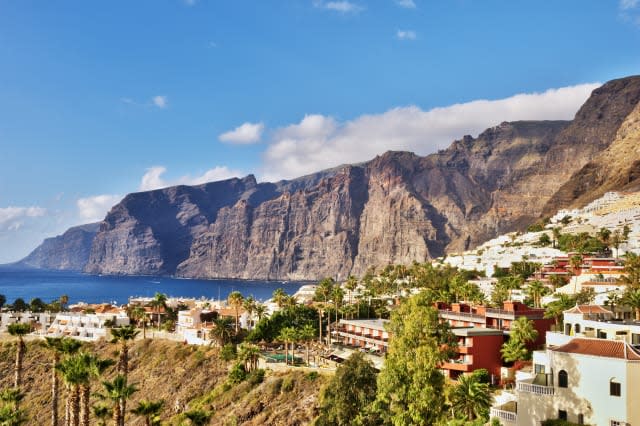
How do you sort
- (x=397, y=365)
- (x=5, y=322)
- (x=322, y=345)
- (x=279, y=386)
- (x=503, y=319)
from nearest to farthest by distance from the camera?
1. (x=397, y=365)
2. (x=503, y=319)
3. (x=279, y=386)
4. (x=322, y=345)
5. (x=5, y=322)

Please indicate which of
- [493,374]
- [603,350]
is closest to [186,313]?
[493,374]

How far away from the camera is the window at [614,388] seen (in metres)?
34.2

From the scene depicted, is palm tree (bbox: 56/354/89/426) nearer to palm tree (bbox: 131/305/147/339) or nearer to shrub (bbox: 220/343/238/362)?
shrub (bbox: 220/343/238/362)

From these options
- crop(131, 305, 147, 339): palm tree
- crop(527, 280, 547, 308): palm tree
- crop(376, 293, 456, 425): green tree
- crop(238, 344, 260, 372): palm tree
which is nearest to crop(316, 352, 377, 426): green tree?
crop(376, 293, 456, 425): green tree

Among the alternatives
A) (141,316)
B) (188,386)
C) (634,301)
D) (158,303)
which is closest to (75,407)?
(188,386)

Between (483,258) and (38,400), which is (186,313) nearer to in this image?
(38,400)

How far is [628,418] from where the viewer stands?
110ft

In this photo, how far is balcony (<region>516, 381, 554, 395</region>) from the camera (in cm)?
3734

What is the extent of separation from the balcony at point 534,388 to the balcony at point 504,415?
2010mm

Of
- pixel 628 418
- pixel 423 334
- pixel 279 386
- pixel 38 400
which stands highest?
pixel 423 334

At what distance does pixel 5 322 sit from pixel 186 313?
131ft

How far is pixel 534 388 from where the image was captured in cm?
3809

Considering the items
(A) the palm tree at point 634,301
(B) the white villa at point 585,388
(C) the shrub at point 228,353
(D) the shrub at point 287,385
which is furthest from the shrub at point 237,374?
(A) the palm tree at point 634,301

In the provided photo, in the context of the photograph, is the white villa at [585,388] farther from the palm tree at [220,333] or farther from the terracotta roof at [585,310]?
the palm tree at [220,333]
